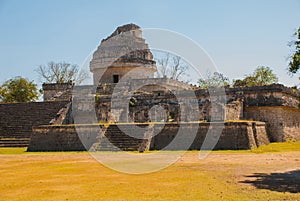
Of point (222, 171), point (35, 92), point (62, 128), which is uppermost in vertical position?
point (35, 92)

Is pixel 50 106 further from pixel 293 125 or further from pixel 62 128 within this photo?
pixel 293 125

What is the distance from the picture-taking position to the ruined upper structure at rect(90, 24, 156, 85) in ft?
A: 104

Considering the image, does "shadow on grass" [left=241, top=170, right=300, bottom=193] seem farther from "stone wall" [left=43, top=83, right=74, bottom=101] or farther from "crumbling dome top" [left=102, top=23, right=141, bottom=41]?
"crumbling dome top" [left=102, top=23, right=141, bottom=41]

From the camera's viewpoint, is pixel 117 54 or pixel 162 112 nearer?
pixel 162 112

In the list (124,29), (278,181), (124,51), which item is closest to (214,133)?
(278,181)

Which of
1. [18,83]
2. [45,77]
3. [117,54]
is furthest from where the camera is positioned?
[45,77]

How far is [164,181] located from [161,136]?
9.15 m

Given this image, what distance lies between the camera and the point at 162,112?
938 inches

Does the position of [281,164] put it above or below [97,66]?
below

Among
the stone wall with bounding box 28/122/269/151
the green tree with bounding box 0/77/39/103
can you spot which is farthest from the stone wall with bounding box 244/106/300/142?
the green tree with bounding box 0/77/39/103

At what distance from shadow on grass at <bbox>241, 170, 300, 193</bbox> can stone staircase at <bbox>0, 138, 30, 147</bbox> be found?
48.0 ft

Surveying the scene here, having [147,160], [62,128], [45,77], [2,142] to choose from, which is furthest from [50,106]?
[45,77]

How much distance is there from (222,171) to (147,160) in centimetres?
356

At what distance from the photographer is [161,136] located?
61.3 feet
